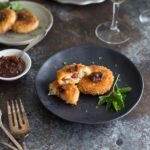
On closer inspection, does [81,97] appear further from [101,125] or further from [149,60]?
[149,60]

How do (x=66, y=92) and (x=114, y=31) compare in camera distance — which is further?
(x=114, y=31)

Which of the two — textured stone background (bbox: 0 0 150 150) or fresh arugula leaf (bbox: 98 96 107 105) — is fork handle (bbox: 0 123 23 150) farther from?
fresh arugula leaf (bbox: 98 96 107 105)

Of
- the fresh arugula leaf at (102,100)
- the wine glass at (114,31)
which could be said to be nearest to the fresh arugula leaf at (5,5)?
the wine glass at (114,31)

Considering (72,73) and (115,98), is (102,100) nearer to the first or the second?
(115,98)

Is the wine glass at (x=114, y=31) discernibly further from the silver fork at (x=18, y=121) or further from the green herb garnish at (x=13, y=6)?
the silver fork at (x=18, y=121)

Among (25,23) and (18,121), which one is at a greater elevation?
(25,23)

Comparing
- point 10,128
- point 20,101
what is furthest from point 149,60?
point 10,128

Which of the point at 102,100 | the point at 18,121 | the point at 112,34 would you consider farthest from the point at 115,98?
the point at 112,34
